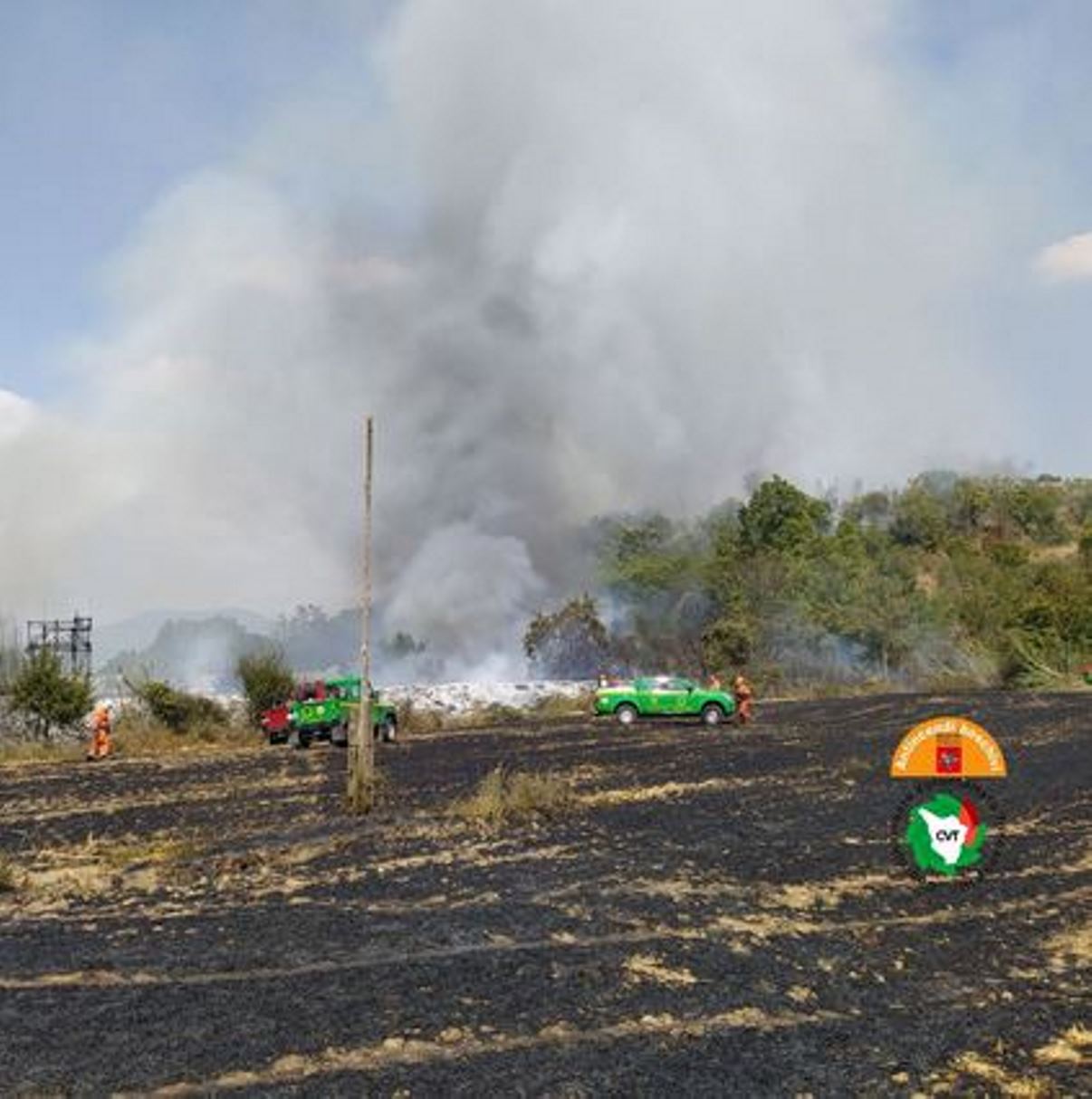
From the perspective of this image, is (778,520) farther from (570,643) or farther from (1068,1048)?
(1068,1048)

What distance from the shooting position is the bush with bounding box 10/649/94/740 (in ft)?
108

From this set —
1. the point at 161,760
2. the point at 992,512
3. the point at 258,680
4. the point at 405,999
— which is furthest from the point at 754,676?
the point at 992,512

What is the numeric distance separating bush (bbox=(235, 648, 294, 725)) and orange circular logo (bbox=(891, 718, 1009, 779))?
28.7m

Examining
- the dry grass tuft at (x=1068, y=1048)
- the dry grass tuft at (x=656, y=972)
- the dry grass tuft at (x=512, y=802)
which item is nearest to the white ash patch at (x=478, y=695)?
the dry grass tuft at (x=512, y=802)

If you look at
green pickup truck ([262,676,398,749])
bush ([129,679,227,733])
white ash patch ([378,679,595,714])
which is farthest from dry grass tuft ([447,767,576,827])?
white ash patch ([378,679,595,714])

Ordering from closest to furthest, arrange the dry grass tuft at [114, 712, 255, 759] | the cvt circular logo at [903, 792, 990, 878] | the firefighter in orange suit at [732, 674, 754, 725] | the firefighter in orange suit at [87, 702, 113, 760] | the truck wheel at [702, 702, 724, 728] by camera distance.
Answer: the cvt circular logo at [903, 792, 990, 878]
the firefighter in orange suit at [87, 702, 113, 760]
the dry grass tuft at [114, 712, 255, 759]
the firefighter in orange suit at [732, 674, 754, 725]
the truck wheel at [702, 702, 724, 728]

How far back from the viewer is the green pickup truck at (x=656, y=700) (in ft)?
115

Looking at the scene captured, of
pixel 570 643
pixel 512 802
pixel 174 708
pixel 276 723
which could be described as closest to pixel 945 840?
pixel 512 802

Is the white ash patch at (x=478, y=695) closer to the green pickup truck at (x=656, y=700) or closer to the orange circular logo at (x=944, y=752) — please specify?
the green pickup truck at (x=656, y=700)

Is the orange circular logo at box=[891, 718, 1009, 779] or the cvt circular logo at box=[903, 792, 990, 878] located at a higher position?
the orange circular logo at box=[891, 718, 1009, 779]

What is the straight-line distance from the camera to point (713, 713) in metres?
34.7

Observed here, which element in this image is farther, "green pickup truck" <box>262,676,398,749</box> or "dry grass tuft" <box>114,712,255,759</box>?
"dry grass tuft" <box>114,712,255,759</box>

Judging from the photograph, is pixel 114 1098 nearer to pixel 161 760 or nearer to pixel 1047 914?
pixel 1047 914

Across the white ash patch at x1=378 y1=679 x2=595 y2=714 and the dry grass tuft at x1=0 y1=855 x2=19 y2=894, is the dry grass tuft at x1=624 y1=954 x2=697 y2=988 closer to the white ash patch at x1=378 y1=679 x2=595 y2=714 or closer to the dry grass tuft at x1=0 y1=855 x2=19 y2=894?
the dry grass tuft at x1=0 y1=855 x2=19 y2=894
